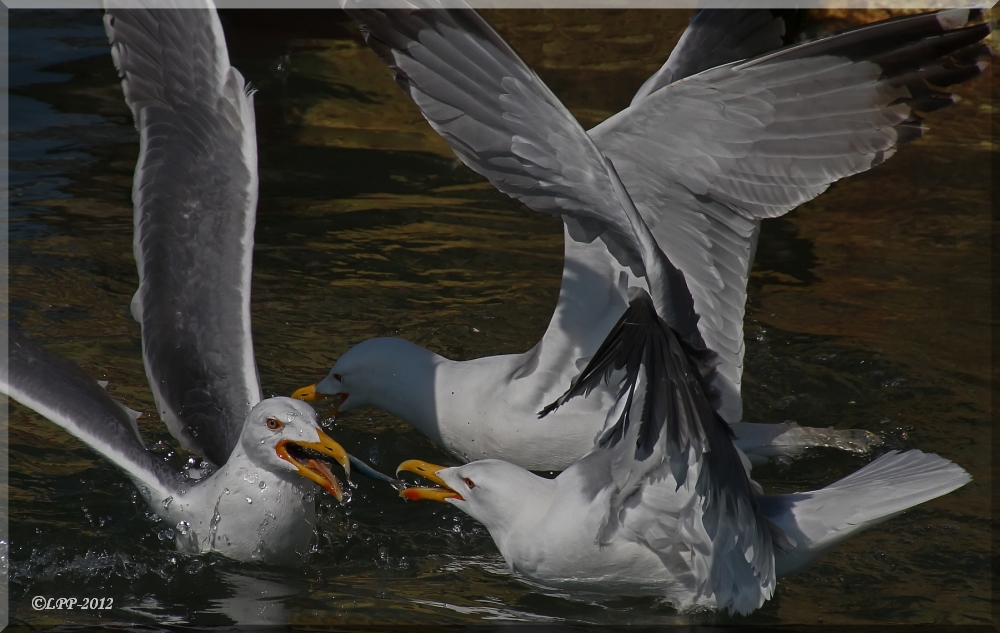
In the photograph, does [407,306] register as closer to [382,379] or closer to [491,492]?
[382,379]

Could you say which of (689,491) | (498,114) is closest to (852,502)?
(689,491)

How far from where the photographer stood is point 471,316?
18.6 ft

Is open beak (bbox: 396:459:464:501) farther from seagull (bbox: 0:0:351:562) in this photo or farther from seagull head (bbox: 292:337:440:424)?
seagull head (bbox: 292:337:440:424)

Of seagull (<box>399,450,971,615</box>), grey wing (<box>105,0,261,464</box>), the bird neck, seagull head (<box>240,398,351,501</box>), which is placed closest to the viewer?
seagull head (<box>240,398,351,501</box>)

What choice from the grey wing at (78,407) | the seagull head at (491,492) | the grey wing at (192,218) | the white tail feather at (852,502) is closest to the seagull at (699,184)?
the seagull head at (491,492)

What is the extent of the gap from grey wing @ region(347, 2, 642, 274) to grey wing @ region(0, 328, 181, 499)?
1365mm

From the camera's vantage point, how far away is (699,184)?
4273 mm

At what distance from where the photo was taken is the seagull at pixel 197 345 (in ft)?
11.5

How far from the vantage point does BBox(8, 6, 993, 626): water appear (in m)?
3.62

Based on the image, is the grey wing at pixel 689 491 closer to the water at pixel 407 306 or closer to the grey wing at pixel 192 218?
the water at pixel 407 306
